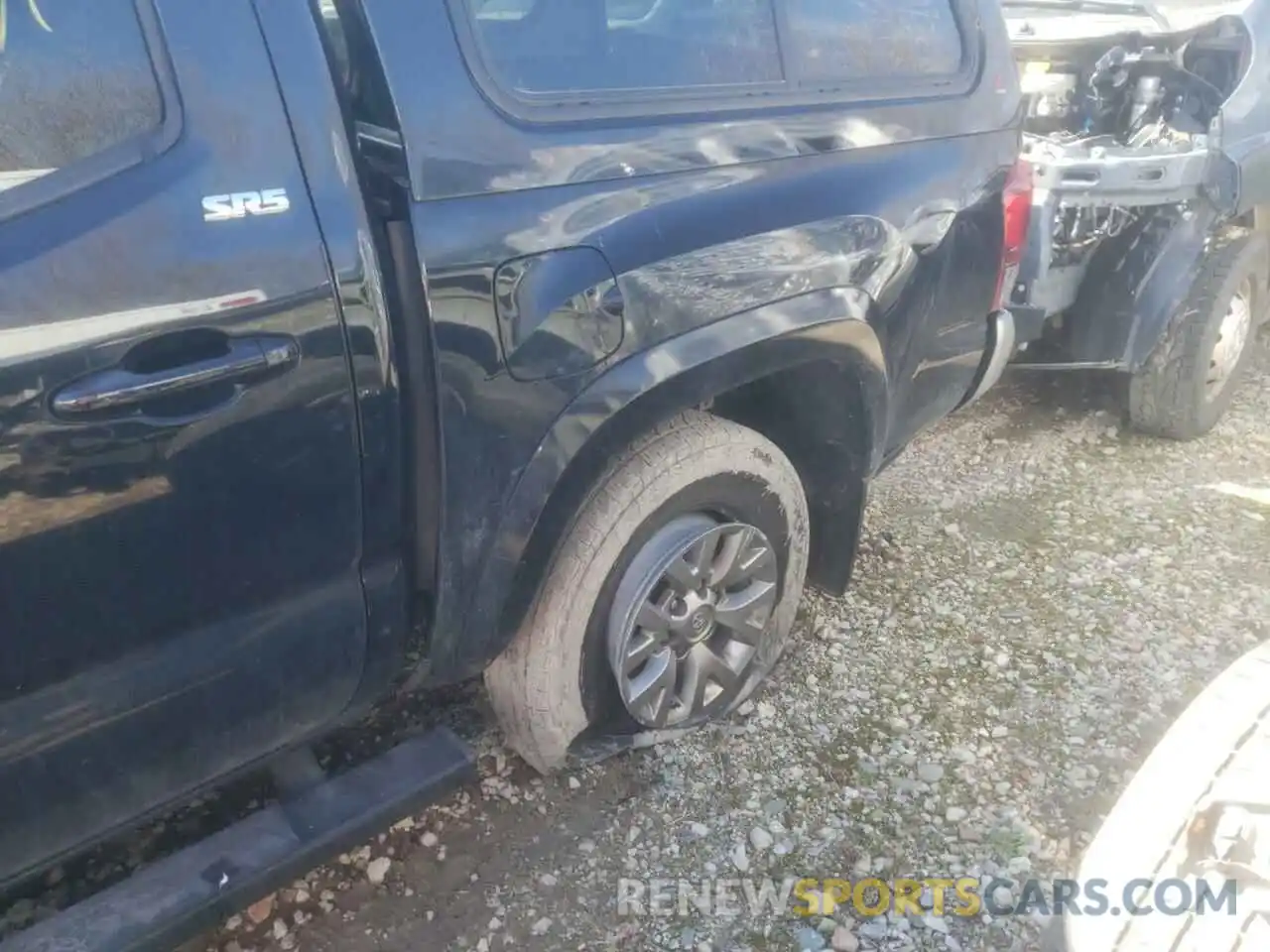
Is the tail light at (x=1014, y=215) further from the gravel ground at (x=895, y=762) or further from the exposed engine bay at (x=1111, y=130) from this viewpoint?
the gravel ground at (x=895, y=762)

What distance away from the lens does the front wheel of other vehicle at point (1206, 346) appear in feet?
12.8

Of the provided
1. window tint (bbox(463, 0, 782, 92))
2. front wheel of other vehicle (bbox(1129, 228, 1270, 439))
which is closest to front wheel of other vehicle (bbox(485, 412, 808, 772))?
window tint (bbox(463, 0, 782, 92))

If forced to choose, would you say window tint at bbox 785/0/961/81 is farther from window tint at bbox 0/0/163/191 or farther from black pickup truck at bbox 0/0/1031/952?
window tint at bbox 0/0/163/191

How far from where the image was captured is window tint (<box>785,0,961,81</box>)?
232 centimetres

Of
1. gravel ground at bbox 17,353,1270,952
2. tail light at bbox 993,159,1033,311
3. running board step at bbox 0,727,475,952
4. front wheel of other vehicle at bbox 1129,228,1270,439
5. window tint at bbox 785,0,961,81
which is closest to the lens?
running board step at bbox 0,727,475,952

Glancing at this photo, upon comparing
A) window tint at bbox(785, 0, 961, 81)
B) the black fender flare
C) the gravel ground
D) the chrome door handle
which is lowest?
the gravel ground

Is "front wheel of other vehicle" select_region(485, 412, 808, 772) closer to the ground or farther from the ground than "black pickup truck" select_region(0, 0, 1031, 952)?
closer to the ground

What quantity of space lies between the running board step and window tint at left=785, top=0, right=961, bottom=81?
1.67 meters

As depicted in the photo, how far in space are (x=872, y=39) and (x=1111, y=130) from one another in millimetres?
2372

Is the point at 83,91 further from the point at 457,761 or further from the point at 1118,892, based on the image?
the point at 1118,892

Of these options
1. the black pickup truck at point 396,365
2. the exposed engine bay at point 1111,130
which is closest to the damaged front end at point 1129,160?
the exposed engine bay at point 1111,130

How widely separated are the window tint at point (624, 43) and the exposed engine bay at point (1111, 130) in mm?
1777

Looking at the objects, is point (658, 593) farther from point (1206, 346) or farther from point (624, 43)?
point (1206, 346)

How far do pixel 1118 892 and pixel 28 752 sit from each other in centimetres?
190
